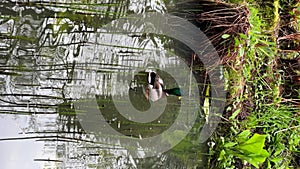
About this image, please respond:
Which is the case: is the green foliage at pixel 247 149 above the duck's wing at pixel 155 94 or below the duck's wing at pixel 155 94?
below

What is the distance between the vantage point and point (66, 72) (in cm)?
233

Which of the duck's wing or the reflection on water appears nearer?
the reflection on water

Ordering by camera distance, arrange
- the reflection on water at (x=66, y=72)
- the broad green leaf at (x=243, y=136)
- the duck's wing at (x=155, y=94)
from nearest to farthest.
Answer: the reflection on water at (x=66, y=72), the duck's wing at (x=155, y=94), the broad green leaf at (x=243, y=136)

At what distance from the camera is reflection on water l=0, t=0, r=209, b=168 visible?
88.8 inches

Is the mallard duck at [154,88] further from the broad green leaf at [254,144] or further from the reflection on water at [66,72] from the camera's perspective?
the broad green leaf at [254,144]

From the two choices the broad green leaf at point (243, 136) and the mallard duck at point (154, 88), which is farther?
the broad green leaf at point (243, 136)

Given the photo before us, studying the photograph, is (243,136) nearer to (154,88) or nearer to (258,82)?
(258,82)

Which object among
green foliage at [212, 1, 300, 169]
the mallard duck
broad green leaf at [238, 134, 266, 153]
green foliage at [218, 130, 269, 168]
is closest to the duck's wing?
the mallard duck

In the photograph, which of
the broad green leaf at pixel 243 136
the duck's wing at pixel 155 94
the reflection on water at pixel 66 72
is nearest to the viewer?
the reflection on water at pixel 66 72

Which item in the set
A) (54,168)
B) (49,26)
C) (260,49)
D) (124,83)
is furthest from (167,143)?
(49,26)

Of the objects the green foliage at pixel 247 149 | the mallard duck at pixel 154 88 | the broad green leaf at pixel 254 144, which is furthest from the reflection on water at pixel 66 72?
the broad green leaf at pixel 254 144

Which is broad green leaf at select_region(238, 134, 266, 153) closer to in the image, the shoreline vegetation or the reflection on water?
the shoreline vegetation

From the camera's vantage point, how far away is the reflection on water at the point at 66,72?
2.26 metres

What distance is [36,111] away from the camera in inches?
90.2
